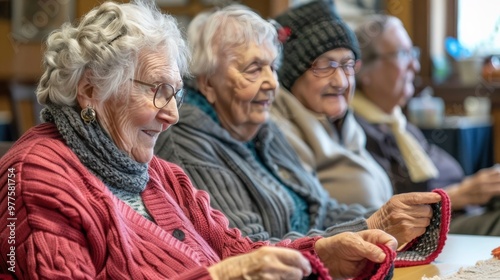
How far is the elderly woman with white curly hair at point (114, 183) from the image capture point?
1592 mm

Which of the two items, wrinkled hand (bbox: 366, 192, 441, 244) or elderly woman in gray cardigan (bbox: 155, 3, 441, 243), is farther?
elderly woman in gray cardigan (bbox: 155, 3, 441, 243)

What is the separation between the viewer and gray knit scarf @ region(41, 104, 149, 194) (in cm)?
173

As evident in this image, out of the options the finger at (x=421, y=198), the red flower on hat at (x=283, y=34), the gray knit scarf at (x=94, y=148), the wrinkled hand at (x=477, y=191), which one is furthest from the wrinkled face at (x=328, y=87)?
the gray knit scarf at (x=94, y=148)

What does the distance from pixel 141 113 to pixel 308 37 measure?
4.04ft

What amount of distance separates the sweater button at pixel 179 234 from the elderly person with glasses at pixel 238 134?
52 centimetres

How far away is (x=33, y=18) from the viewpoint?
272 inches

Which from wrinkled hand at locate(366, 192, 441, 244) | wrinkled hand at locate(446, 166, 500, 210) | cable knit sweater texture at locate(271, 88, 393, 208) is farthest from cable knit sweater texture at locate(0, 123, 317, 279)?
wrinkled hand at locate(446, 166, 500, 210)

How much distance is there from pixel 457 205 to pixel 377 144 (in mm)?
659

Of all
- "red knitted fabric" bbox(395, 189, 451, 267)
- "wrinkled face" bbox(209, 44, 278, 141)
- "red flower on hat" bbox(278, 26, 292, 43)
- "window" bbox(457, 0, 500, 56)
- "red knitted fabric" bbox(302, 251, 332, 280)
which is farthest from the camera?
"window" bbox(457, 0, 500, 56)

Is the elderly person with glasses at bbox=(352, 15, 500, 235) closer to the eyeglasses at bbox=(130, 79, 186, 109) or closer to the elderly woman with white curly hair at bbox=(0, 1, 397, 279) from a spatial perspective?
the elderly woman with white curly hair at bbox=(0, 1, 397, 279)

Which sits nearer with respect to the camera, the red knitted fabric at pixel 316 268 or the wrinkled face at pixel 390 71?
the red knitted fabric at pixel 316 268

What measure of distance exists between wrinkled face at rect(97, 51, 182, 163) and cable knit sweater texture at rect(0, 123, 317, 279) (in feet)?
0.33

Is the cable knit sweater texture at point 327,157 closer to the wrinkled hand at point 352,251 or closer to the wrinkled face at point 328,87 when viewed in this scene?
the wrinkled face at point 328,87

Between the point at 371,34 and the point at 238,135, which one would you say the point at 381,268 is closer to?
the point at 238,135
